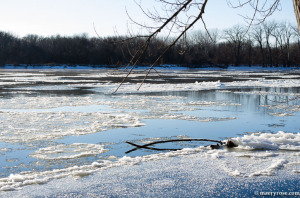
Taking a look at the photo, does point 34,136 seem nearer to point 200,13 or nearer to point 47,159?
point 47,159

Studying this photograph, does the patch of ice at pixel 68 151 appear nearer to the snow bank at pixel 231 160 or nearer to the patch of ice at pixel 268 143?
the snow bank at pixel 231 160

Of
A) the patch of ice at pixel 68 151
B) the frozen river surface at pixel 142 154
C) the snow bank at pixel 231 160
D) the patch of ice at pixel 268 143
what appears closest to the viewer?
the frozen river surface at pixel 142 154

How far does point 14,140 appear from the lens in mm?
8031

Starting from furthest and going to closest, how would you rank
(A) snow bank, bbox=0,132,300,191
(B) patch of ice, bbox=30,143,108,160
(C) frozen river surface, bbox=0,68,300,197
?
1. (B) patch of ice, bbox=30,143,108,160
2. (A) snow bank, bbox=0,132,300,191
3. (C) frozen river surface, bbox=0,68,300,197

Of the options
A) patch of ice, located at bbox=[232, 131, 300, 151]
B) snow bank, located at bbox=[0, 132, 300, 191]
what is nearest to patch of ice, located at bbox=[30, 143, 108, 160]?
snow bank, located at bbox=[0, 132, 300, 191]

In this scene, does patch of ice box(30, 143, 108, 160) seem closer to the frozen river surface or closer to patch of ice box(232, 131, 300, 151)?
the frozen river surface

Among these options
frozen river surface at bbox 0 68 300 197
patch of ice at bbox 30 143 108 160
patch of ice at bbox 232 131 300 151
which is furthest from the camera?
patch of ice at bbox 232 131 300 151

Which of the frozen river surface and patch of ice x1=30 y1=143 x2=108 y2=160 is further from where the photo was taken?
patch of ice x1=30 y1=143 x2=108 y2=160

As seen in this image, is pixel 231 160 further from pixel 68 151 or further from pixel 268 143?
pixel 68 151

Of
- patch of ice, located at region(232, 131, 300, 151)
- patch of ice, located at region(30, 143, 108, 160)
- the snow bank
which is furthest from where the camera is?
patch of ice, located at region(232, 131, 300, 151)

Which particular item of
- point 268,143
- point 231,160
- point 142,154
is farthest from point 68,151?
point 268,143

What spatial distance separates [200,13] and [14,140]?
521 centimetres

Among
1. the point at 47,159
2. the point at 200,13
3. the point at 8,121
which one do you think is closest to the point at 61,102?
the point at 8,121

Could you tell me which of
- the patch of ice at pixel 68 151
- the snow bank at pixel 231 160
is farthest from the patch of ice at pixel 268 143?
the patch of ice at pixel 68 151
